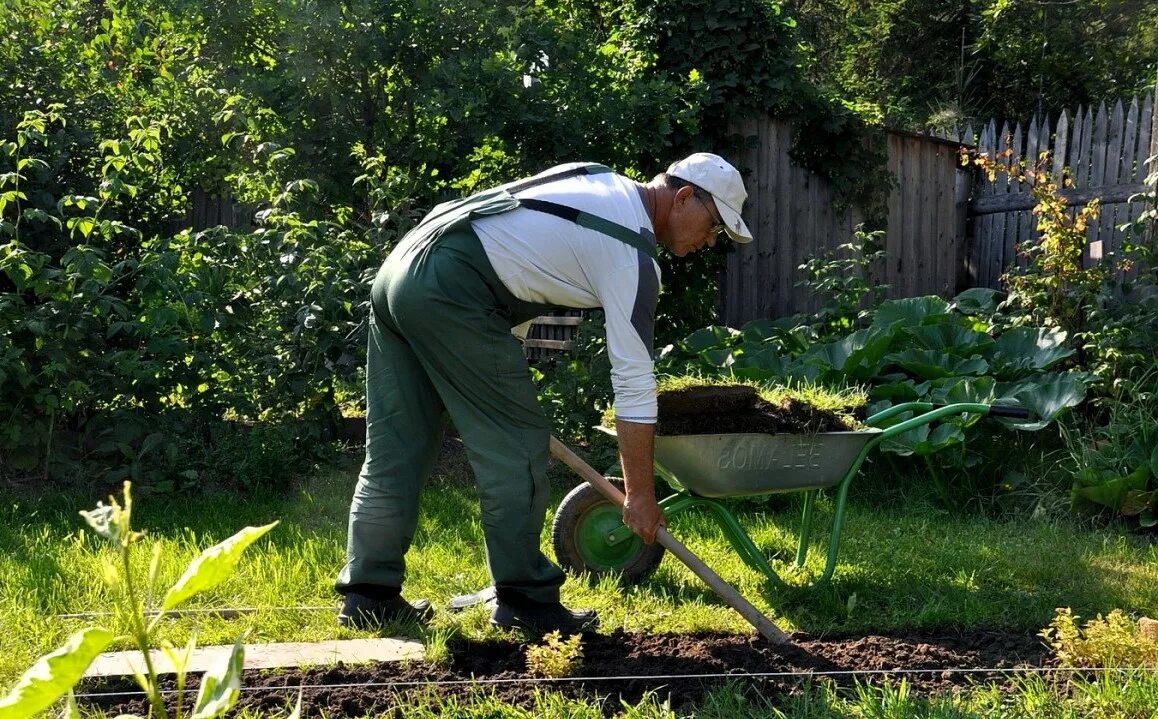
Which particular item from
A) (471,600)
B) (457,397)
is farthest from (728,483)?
(457,397)

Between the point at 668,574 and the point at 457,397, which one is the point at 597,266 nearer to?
the point at 457,397

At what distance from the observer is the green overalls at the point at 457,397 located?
3.09 metres

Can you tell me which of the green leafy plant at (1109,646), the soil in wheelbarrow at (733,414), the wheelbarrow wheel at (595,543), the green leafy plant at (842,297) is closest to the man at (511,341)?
the wheelbarrow wheel at (595,543)

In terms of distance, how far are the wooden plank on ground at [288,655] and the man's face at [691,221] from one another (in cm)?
137

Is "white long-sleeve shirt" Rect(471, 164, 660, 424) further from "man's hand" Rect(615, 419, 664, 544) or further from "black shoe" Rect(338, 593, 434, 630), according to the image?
"black shoe" Rect(338, 593, 434, 630)

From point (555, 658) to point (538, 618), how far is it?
0.45 meters

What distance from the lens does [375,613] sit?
3.33 meters

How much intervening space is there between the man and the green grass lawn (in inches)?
10.1

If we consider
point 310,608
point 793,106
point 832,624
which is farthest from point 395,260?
point 793,106

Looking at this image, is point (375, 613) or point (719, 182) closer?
point (719, 182)

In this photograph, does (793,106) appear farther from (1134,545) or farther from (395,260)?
(395,260)

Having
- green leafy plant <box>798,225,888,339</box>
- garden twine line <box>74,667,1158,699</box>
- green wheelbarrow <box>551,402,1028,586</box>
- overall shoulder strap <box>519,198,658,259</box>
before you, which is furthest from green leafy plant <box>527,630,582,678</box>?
green leafy plant <box>798,225,888,339</box>

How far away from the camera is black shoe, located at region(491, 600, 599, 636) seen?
327 cm

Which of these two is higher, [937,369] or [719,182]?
[719,182]
